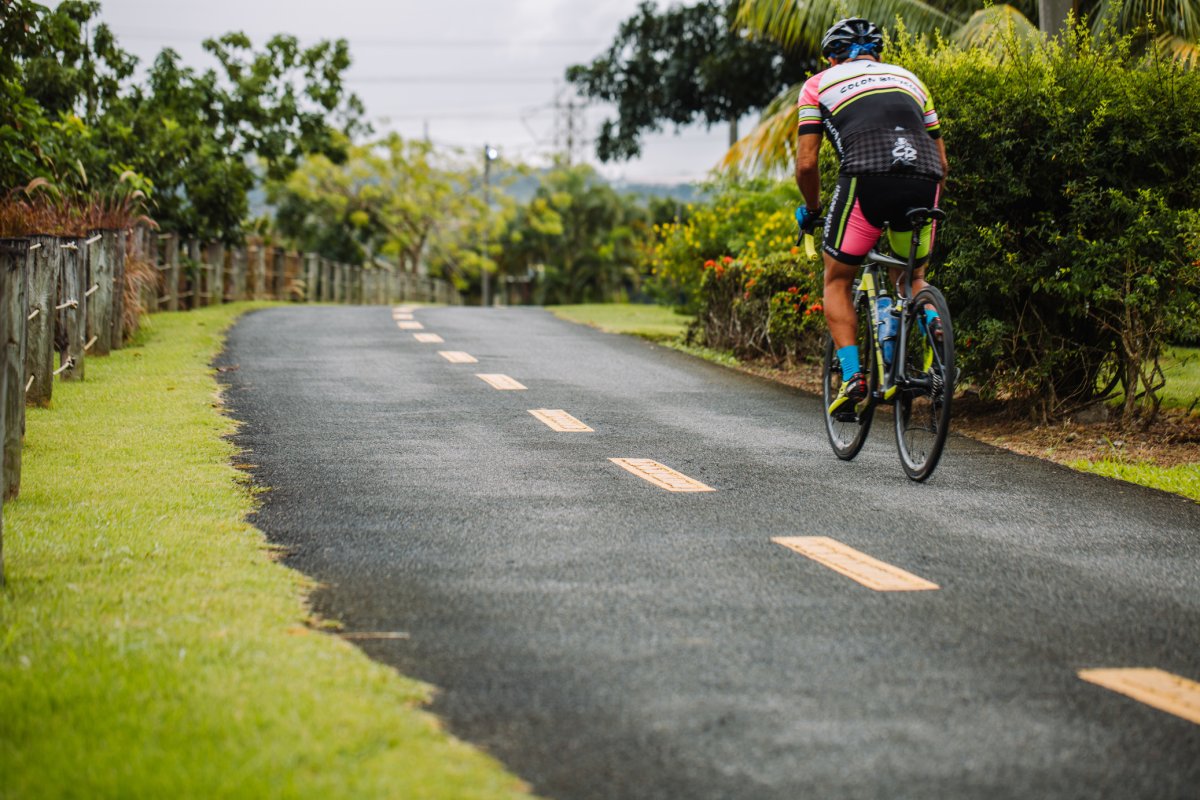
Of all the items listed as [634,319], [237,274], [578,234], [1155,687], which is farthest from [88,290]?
[578,234]

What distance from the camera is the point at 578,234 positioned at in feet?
243

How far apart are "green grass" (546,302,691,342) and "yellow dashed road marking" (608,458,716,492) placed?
1026 centimetres

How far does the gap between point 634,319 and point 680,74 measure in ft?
40.6

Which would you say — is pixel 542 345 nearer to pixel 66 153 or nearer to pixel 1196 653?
pixel 66 153

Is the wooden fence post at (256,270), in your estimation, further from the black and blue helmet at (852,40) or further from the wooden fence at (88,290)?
the black and blue helmet at (852,40)

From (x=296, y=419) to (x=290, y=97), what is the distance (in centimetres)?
2421

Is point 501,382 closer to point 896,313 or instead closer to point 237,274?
point 896,313

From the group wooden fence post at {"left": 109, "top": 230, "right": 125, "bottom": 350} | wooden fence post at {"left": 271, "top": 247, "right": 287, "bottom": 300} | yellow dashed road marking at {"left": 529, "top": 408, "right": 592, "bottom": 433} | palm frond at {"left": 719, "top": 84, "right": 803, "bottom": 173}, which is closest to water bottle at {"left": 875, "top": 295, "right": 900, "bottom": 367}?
yellow dashed road marking at {"left": 529, "top": 408, "right": 592, "bottom": 433}

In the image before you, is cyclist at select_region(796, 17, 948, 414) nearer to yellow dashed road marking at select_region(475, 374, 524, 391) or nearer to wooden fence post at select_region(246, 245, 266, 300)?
yellow dashed road marking at select_region(475, 374, 524, 391)

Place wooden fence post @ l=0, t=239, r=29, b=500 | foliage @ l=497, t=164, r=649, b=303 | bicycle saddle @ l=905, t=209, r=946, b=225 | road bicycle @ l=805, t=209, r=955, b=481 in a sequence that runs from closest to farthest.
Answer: wooden fence post @ l=0, t=239, r=29, b=500 → road bicycle @ l=805, t=209, r=955, b=481 → bicycle saddle @ l=905, t=209, r=946, b=225 → foliage @ l=497, t=164, r=649, b=303

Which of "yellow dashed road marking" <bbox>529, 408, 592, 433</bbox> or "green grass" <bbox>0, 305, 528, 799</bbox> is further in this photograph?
"yellow dashed road marking" <bbox>529, 408, 592, 433</bbox>

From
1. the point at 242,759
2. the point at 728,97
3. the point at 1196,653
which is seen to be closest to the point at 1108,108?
the point at 1196,653

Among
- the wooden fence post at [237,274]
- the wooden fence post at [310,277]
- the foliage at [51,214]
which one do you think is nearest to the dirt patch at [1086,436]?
the foliage at [51,214]

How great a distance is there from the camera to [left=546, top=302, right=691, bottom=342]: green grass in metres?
19.2
